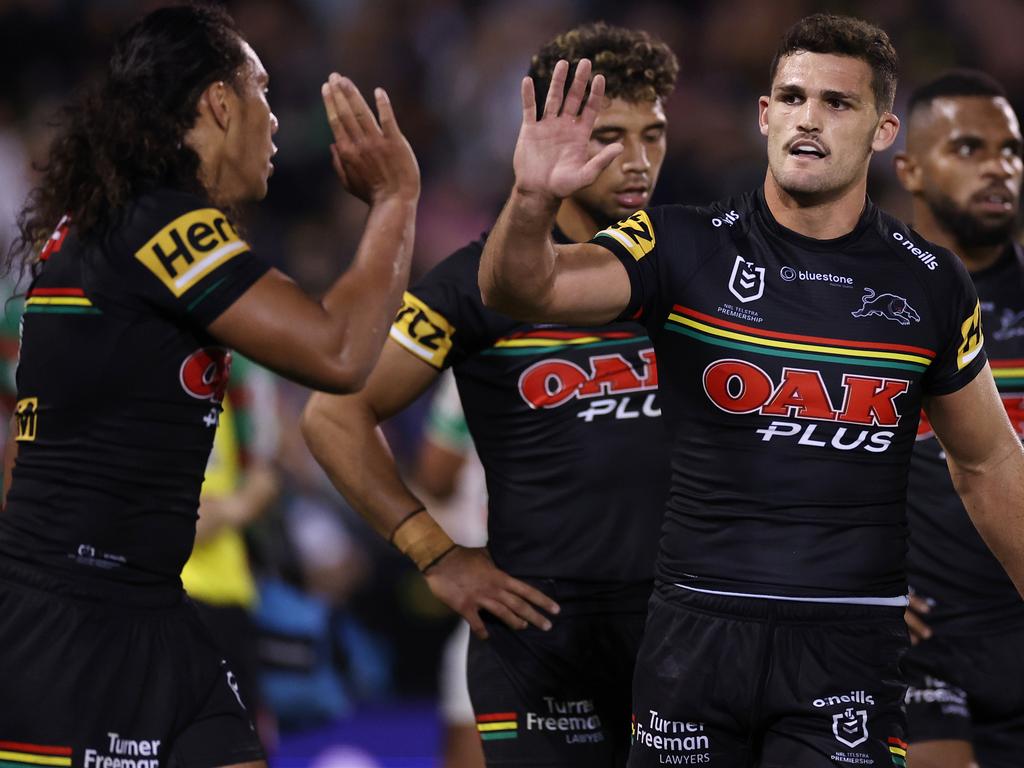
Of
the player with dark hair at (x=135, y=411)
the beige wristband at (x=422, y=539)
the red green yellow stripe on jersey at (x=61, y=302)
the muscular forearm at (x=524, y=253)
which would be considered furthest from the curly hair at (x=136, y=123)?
the beige wristband at (x=422, y=539)

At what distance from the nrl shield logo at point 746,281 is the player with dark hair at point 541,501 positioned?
2.43 ft

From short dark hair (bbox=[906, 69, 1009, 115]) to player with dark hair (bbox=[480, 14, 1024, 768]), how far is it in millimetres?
1721

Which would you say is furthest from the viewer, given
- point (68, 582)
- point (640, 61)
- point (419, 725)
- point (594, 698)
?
point (419, 725)

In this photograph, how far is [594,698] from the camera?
4.45 meters

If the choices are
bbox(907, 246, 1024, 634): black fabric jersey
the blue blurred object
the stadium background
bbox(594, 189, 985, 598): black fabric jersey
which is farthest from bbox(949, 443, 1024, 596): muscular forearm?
the stadium background

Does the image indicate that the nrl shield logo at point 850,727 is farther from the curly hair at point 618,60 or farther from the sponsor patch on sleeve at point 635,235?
the curly hair at point 618,60

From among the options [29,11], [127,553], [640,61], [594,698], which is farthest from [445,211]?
[127,553]

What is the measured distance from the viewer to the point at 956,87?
217 inches

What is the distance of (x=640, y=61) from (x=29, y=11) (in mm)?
7178

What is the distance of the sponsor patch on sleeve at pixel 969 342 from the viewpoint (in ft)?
12.5

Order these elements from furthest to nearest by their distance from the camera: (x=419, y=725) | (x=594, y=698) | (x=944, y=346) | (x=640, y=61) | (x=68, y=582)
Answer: (x=419, y=725)
(x=640, y=61)
(x=594, y=698)
(x=944, y=346)
(x=68, y=582)

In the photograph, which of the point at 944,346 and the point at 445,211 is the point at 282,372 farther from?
the point at 445,211

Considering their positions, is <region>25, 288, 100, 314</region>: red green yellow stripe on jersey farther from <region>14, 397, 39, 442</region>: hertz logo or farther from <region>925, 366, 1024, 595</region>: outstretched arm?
<region>925, 366, 1024, 595</region>: outstretched arm

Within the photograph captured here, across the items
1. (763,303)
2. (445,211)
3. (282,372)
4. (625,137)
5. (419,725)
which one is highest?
(445,211)
